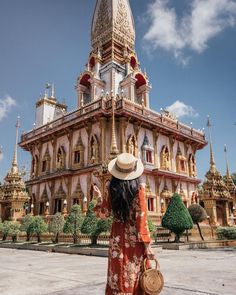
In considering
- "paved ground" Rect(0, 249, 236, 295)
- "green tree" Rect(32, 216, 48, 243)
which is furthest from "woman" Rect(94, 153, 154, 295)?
"green tree" Rect(32, 216, 48, 243)

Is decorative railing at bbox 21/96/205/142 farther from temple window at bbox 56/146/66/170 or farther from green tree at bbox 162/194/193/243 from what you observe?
green tree at bbox 162/194/193/243

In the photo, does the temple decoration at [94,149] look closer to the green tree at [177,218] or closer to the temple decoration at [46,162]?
the temple decoration at [46,162]

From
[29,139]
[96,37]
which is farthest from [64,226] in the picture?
[96,37]

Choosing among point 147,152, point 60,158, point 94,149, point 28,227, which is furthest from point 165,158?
point 28,227

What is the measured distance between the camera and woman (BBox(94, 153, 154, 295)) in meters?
3.55

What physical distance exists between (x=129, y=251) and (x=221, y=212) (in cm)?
1947

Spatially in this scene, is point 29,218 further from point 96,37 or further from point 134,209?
point 96,37

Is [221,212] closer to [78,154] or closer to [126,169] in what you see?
[78,154]

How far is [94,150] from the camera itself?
79.4 ft

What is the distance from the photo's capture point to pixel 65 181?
1036 inches

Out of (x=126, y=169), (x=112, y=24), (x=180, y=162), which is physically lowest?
(x=126, y=169)

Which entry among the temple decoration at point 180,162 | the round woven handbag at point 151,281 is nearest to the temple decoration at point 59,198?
the temple decoration at point 180,162

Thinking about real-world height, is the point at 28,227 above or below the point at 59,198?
below

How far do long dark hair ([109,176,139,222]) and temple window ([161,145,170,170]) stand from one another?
23121 mm
